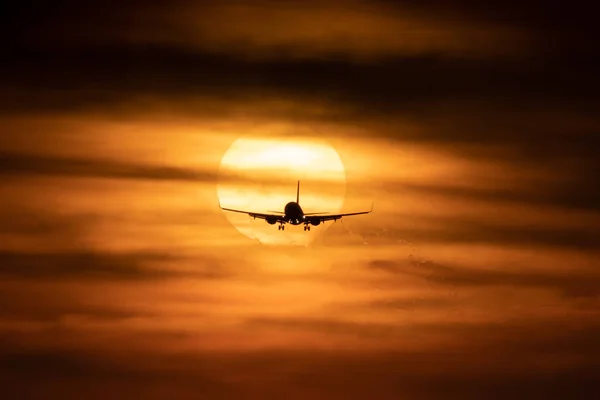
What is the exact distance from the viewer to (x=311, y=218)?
19800 centimetres

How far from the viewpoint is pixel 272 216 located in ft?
656

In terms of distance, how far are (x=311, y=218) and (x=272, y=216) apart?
916 cm
